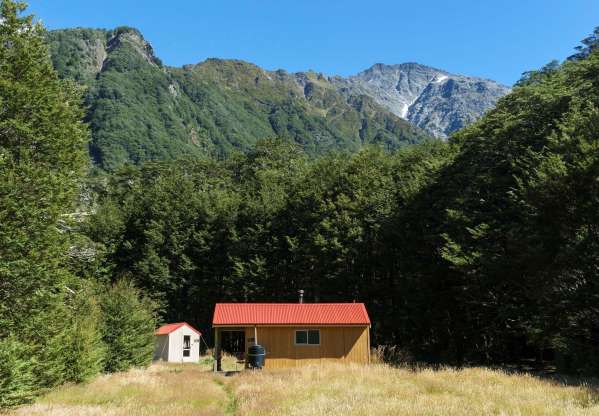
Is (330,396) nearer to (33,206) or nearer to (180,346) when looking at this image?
(33,206)

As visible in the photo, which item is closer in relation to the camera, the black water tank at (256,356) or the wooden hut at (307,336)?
the black water tank at (256,356)

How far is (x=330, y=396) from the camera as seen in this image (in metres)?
17.4

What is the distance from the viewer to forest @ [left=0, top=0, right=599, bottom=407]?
691 inches

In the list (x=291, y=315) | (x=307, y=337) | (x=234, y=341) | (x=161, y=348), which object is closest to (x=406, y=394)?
(x=307, y=337)

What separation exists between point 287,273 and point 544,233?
27383 mm

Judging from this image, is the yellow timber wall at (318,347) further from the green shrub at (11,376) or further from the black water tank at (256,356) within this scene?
the green shrub at (11,376)

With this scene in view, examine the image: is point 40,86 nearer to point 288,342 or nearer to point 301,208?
point 288,342

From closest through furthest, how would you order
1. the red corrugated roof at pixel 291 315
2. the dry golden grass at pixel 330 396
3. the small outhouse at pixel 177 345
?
the dry golden grass at pixel 330 396, the red corrugated roof at pixel 291 315, the small outhouse at pixel 177 345

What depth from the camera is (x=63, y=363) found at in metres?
21.3

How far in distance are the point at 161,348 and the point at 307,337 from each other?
59.2ft

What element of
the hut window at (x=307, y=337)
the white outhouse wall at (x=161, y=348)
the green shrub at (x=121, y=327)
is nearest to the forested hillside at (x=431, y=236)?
the green shrub at (x=121, y=327)

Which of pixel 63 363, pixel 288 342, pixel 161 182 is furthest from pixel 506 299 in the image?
pixel 161 182

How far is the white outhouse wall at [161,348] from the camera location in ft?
142

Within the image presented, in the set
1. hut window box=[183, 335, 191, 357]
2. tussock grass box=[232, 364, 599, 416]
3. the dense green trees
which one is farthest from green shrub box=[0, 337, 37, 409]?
hut window box=[183, 335, 191, 357]
